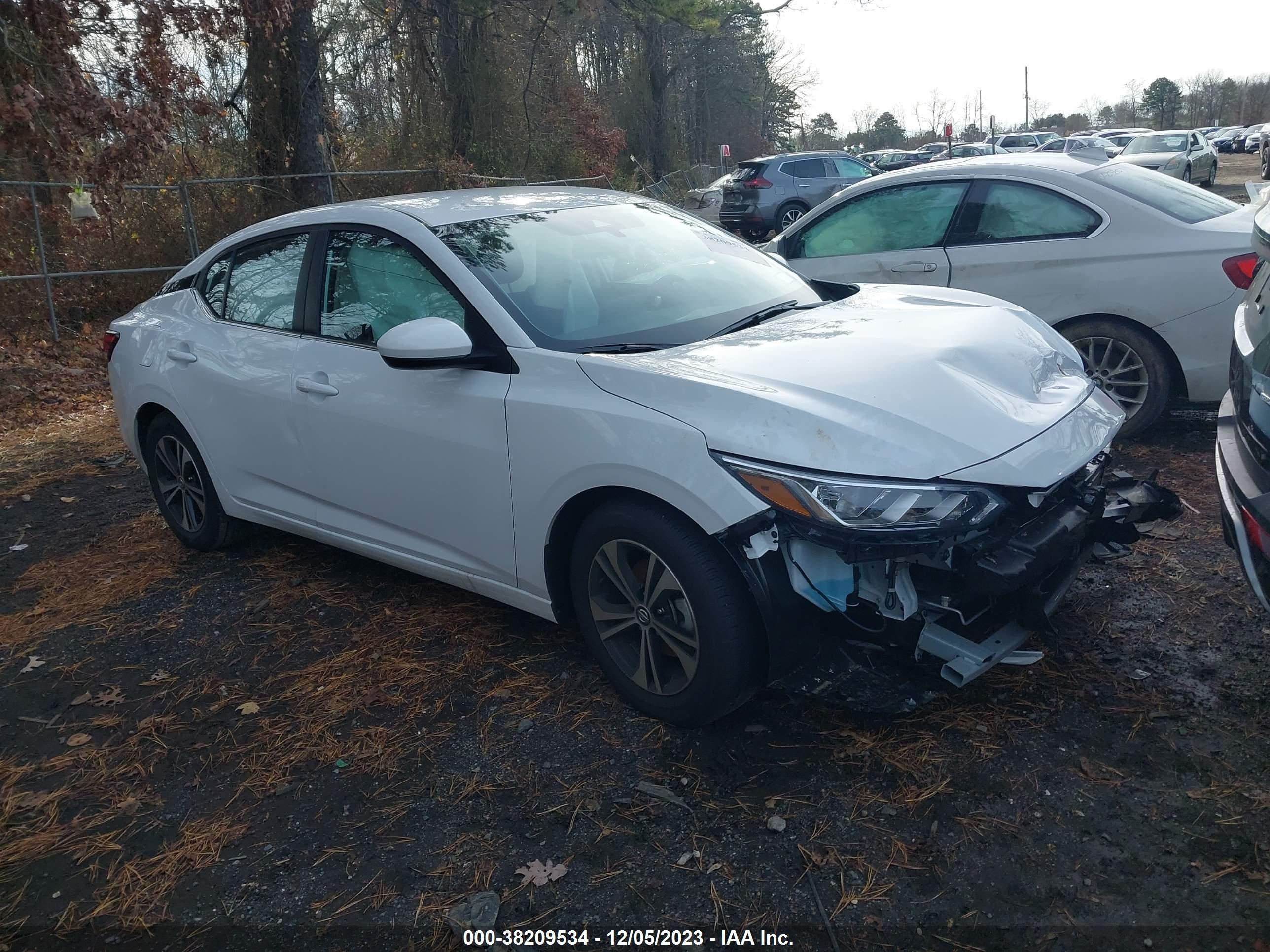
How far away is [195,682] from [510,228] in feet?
7.21

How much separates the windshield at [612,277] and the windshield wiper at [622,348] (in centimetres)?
1

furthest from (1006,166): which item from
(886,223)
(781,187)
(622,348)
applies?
(781,187)

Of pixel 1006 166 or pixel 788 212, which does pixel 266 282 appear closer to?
pixel 1006 166

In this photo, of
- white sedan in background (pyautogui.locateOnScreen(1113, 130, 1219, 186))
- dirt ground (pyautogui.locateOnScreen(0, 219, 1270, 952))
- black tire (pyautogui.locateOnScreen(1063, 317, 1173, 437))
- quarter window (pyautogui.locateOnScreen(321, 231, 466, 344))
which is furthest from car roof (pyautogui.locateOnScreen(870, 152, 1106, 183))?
white sedan in background (pyautogui.locateOnScreen(1113, 130, 1219, 186))

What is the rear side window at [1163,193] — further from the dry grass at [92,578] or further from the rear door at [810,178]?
the rear door at [810,178]

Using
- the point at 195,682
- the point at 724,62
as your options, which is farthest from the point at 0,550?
the point at 724,62

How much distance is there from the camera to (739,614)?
2.96 meters

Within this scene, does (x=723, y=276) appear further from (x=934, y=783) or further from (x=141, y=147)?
(x=141, y=147)

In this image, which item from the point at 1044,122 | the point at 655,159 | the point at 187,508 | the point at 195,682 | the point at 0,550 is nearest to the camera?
the point at 195,682

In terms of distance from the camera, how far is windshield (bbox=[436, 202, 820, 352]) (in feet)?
12.0

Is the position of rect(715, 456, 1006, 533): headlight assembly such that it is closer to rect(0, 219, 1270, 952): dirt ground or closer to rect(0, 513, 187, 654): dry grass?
rect(0, 219, 1270, 952): dirt ground

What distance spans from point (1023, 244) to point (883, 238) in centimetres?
96

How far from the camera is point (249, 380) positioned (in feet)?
14.7

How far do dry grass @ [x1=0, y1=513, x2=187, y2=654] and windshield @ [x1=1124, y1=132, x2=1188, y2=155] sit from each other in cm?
2950
